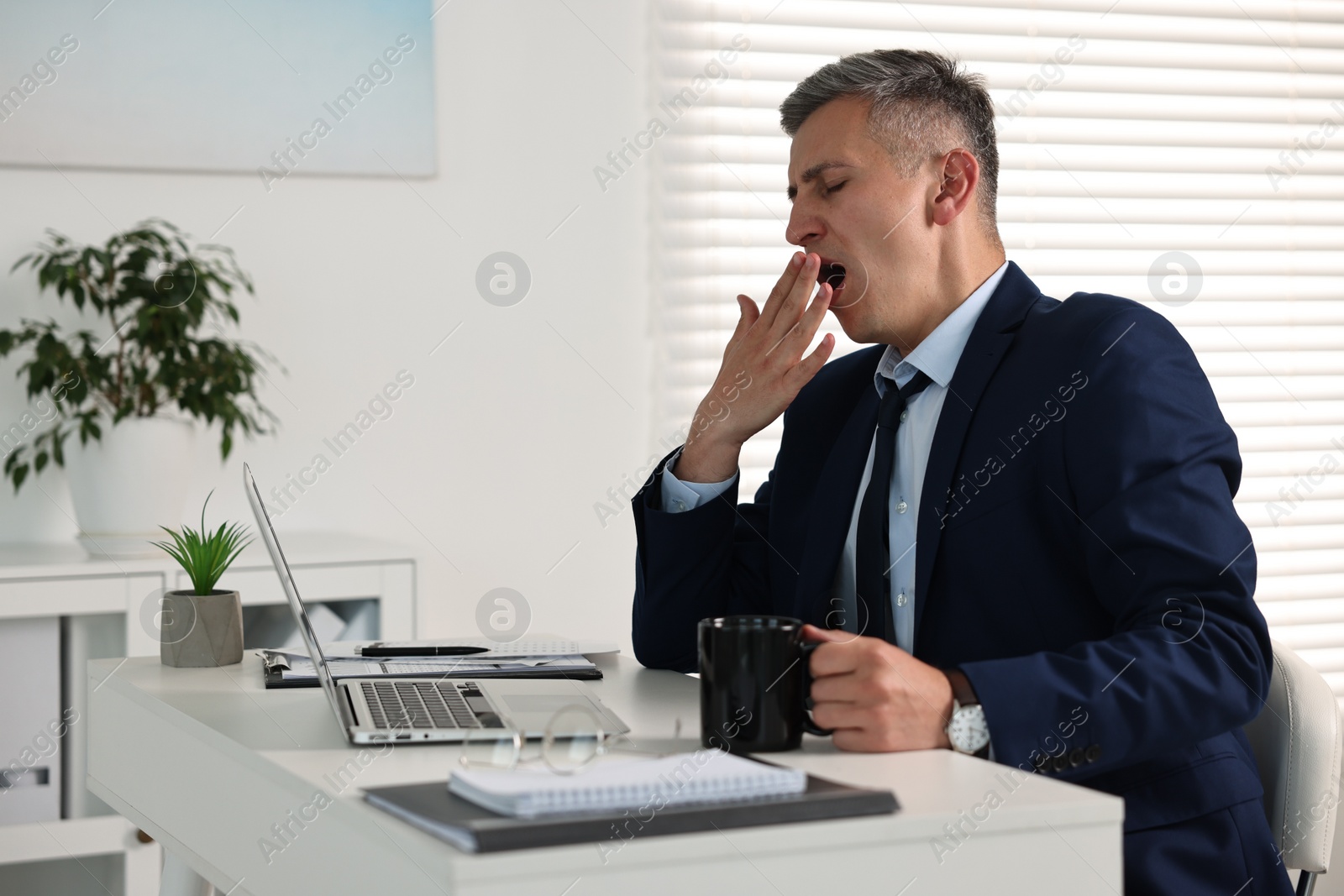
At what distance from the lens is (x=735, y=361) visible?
164 cm

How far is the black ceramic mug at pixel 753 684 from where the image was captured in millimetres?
988

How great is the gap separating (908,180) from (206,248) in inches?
58.7

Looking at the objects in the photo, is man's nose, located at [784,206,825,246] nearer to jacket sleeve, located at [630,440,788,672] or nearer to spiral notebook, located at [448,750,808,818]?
jacket sleeve, located at [630,440,788,672]

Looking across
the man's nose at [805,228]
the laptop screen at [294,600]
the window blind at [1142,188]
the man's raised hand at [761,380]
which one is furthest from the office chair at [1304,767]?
the window blind at [1142,188]

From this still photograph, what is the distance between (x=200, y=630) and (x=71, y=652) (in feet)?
3.24

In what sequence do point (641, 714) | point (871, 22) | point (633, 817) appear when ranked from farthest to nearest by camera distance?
point (871, 22), point (641, 714), point (633, 817)

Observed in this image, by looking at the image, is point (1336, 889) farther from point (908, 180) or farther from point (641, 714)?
point (641, 714)

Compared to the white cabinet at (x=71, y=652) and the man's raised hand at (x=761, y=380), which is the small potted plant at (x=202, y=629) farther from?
the white cabinet at (x=71, y=652)

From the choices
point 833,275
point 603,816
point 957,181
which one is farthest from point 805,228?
point 603,816

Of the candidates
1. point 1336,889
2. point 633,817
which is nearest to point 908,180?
point 633,817

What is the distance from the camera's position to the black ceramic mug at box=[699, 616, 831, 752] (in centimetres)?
99

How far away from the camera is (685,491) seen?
1.61 meters

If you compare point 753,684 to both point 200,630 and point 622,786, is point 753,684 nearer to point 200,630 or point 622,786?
point 622,786

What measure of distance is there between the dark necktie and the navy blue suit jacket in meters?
0.06
